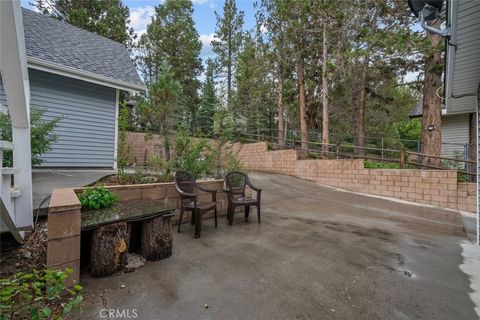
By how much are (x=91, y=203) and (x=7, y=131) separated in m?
2.98

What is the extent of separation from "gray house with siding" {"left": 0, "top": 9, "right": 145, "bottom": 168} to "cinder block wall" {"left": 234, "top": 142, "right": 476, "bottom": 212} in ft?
13.7

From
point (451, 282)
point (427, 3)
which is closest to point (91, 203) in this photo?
point (451, 282)

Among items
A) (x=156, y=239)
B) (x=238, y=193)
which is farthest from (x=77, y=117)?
(x=156, y=239)

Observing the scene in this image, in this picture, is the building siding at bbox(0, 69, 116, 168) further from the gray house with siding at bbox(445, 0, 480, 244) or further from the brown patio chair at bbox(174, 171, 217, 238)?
the gray house with siding at bbox(445, 0, 480, 244)

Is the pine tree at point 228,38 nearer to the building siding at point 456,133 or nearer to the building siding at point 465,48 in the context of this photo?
the building siding at point 456,133

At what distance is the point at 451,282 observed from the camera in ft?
8.15

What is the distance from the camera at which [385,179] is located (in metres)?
7.49

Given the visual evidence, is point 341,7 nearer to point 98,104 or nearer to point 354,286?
point 98,104

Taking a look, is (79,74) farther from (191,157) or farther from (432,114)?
(432,114)

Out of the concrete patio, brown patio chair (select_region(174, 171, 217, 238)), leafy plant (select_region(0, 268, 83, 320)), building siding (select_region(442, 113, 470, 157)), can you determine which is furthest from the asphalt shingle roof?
building siding (select_region(442, 113, 470, 157))

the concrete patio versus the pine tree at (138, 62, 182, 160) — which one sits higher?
the pine tree at (138, 62, 182, 160)

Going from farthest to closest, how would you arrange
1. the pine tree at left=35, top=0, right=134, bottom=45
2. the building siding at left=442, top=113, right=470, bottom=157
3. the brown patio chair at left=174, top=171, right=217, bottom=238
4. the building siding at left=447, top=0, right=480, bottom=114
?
the pine tree at left=35, top=0, right=134, bottom=45 < the building siding at left=442, top=113, right=470, bottom=157 < the brown patio chair at left=174, top=171, right=217, bottom=238 < the building siding at left=447, top=0, right=480, bottom=114

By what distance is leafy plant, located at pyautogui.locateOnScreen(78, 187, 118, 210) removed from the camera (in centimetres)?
→ 275

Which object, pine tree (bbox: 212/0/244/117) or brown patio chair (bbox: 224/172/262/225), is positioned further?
pine tree (bbox: 212/0/244/117)
